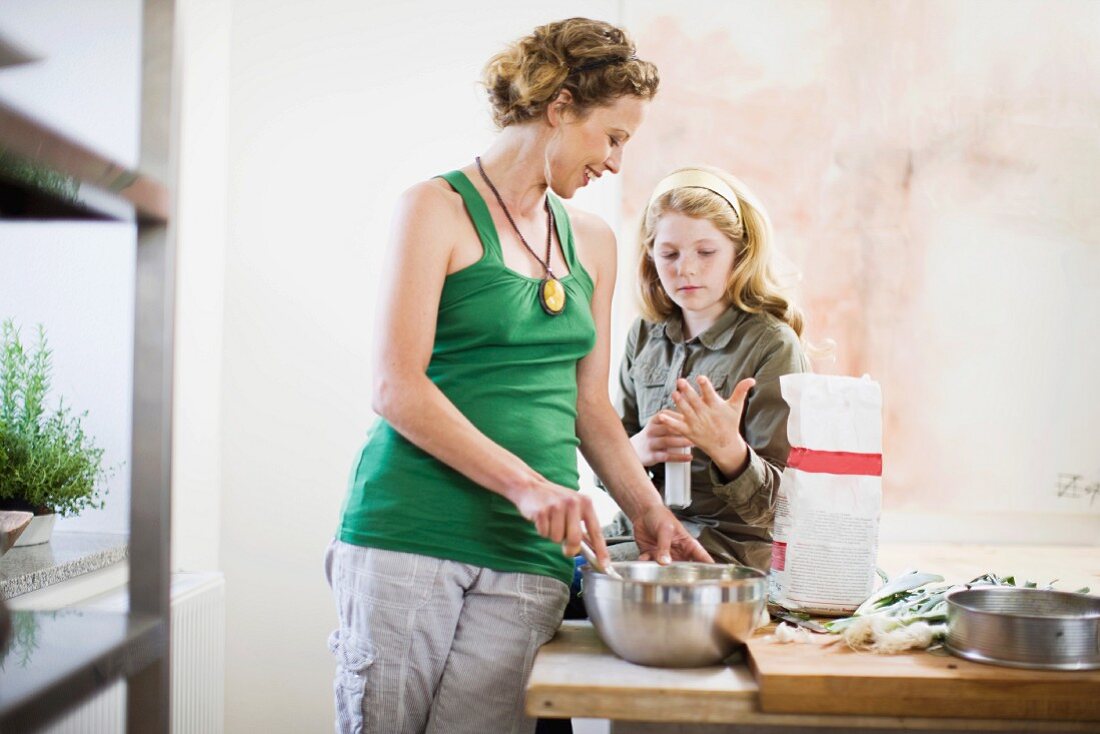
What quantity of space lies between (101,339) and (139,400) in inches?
33.1

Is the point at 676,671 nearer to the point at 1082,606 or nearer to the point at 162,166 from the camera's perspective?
the point at 1082,606

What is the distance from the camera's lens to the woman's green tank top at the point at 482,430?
4.45 feet

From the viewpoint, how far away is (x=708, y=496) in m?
1.77

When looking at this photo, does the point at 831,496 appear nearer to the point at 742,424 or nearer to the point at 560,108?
the point at 742,424

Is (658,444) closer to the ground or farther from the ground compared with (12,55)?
closer to the ground

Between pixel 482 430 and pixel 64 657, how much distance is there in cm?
55

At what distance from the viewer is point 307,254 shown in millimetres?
3111

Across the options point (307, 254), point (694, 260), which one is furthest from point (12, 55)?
point (307, 254)

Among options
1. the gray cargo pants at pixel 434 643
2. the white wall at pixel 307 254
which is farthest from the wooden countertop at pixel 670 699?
the white wall at pixel 307 254

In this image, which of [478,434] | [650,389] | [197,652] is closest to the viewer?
[478,434]

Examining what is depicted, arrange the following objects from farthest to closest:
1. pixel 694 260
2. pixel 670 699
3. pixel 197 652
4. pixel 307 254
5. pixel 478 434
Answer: pixel 307 254
pixel 197 652
pixel 694 260
pixel 478 434
pixel 670 699

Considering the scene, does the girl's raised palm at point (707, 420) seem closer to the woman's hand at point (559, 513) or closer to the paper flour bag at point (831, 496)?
the paper flour bag at point (831, 496)

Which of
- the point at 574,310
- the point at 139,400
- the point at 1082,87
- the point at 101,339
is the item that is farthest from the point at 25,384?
the point at 1082,87

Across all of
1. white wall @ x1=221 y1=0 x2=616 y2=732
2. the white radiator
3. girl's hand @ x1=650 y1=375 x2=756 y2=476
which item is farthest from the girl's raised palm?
white wall @ x1=221 y1=0 x2=616 y2=732
